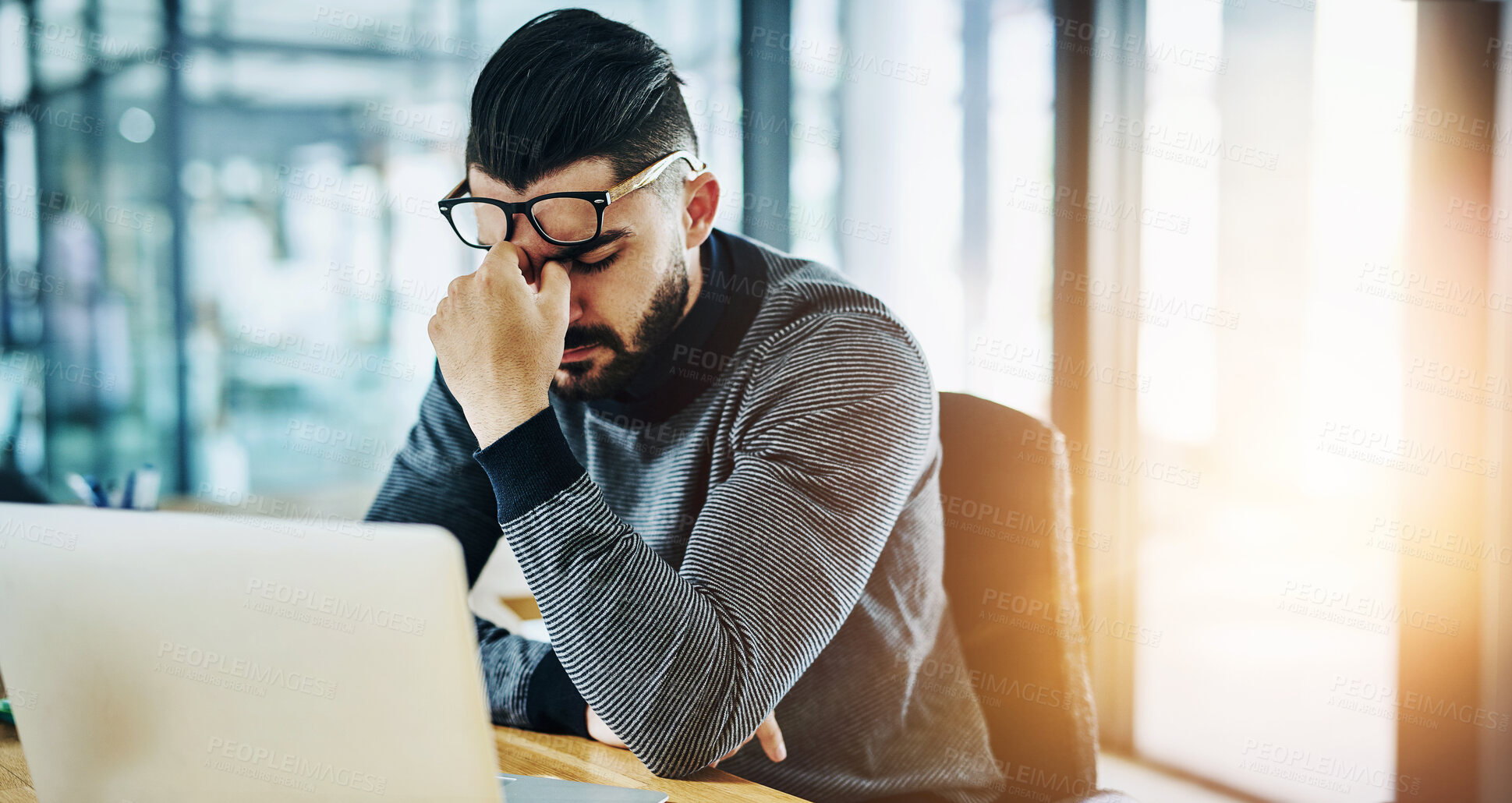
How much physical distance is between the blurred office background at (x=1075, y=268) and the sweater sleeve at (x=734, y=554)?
1.33 metres

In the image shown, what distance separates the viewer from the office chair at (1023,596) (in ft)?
3.73

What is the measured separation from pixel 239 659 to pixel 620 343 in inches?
26.3

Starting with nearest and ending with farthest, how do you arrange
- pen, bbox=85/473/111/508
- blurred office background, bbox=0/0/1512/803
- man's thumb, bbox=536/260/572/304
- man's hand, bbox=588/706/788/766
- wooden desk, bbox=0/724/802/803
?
wooden desk, bbox=0/724/802/803 < man's hand, bbox=588/706/788/766 < man's thumb, bbox=536/260/572/304 < pen, bbox=85/473/111/508 < blurred office background, bbox=0/0/1512/803

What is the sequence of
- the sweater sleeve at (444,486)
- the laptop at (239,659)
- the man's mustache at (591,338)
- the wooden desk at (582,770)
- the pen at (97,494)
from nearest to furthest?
the laptop at (239,659), the wooden desk at (582,770), the man's mustache at (591,338), the sweater sleeve at (444,486), the pen at (97,494)

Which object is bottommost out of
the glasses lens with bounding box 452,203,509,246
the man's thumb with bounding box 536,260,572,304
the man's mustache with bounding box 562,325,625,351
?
the man's mustache with bounding box 562,325,625,351

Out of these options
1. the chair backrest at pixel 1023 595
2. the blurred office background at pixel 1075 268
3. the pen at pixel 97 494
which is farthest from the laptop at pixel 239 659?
the blurred office background at pixel 1075 268

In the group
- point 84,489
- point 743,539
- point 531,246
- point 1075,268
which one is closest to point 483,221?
point 531,246

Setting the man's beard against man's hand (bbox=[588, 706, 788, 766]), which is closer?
man's hand (bbox=[588, 706, 788, 766])

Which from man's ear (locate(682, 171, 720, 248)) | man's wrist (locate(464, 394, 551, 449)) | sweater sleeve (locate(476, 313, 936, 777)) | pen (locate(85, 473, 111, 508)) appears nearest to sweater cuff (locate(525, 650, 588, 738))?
sweater sleeve (locate(476, 313, 936, 777))

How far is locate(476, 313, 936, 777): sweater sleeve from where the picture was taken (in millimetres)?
884

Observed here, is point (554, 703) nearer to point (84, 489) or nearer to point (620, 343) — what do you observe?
point (620, 343)

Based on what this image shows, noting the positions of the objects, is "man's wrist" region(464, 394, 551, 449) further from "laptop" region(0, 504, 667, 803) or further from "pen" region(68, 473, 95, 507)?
"pen" region(68, 473, 95, 507)

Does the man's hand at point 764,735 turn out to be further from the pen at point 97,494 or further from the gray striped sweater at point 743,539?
the pen at point 97,494

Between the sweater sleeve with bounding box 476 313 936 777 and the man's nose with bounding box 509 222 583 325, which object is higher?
the man's nose with bounding box 509 222 583 325
